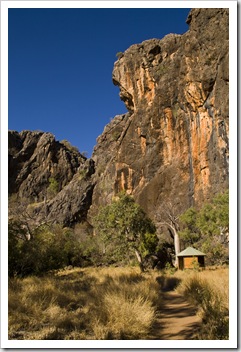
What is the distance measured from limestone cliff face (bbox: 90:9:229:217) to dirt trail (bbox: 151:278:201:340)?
2182 cm

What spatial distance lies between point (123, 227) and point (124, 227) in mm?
108

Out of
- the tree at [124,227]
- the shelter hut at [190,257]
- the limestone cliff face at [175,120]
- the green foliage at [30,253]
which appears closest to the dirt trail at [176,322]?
the green foliage at [30,253]

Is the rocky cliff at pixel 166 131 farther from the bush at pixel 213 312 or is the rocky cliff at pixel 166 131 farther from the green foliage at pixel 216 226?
the bush at pixel 213 312

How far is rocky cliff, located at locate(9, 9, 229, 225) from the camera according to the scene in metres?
31.4

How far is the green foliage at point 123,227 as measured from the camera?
985 inches

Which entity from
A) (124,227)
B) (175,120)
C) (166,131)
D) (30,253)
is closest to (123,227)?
(124,227)

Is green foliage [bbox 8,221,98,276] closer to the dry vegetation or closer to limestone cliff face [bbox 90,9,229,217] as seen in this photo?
the dry vegetation

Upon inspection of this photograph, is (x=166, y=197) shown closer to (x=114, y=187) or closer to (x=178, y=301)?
(x=114, y=187)

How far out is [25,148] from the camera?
2766 inches

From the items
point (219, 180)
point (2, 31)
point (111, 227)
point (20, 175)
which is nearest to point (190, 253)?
point (111, 227)

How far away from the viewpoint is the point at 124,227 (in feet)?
82.1

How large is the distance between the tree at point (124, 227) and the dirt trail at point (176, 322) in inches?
570

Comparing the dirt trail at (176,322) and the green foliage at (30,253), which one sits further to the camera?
the green foliage at (30,253)

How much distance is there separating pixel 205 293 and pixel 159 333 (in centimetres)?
305
